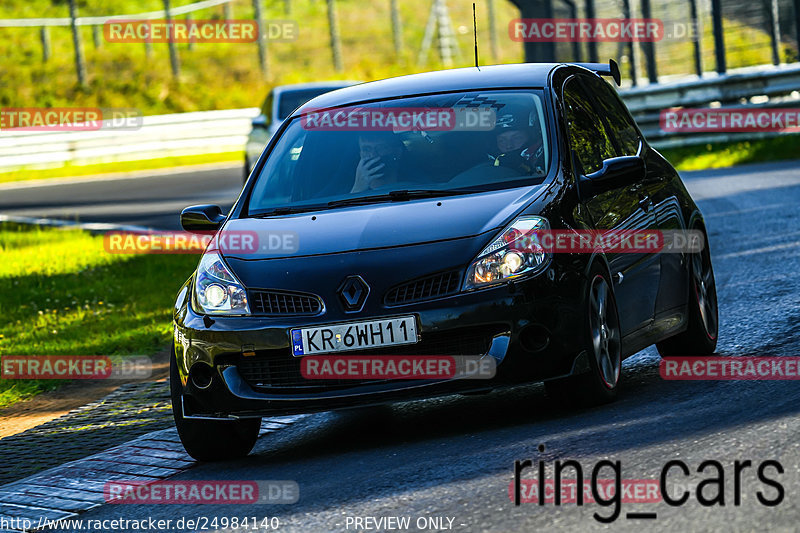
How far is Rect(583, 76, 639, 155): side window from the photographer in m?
7.80

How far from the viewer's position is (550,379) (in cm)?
625

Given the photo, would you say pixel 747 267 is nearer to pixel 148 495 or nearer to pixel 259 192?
pixel 259 192

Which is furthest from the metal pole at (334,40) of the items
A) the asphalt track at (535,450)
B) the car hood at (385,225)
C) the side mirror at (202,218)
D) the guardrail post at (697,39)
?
the car hood at (385,225)

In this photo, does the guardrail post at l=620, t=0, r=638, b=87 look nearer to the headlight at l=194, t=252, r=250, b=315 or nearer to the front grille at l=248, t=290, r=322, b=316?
the headlight at l=194, t=252, r=250, b=315

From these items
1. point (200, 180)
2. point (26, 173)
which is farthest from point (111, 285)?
point (26, 173)

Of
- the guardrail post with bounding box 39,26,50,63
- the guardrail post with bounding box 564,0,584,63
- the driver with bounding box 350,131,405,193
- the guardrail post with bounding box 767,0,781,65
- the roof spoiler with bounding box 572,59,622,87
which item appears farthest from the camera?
the guardrail post with bounding box 39,26,50,63

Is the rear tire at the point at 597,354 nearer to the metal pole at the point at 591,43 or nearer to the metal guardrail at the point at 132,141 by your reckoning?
the metal pole at the point at 591,43

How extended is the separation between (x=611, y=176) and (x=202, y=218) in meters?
2.06

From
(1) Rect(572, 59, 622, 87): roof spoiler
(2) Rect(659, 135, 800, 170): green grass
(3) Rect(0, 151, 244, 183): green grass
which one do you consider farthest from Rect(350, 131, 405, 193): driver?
(3) Rect(0, 151, 244, 183): green grass

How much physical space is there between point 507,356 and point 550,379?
241 millimetres

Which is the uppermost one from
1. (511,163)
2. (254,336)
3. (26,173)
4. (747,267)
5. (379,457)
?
(511,163)

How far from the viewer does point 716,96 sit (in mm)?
23438

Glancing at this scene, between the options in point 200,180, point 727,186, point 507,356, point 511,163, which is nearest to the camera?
point 507,356

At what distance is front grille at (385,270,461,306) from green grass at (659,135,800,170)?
53.0 feet
